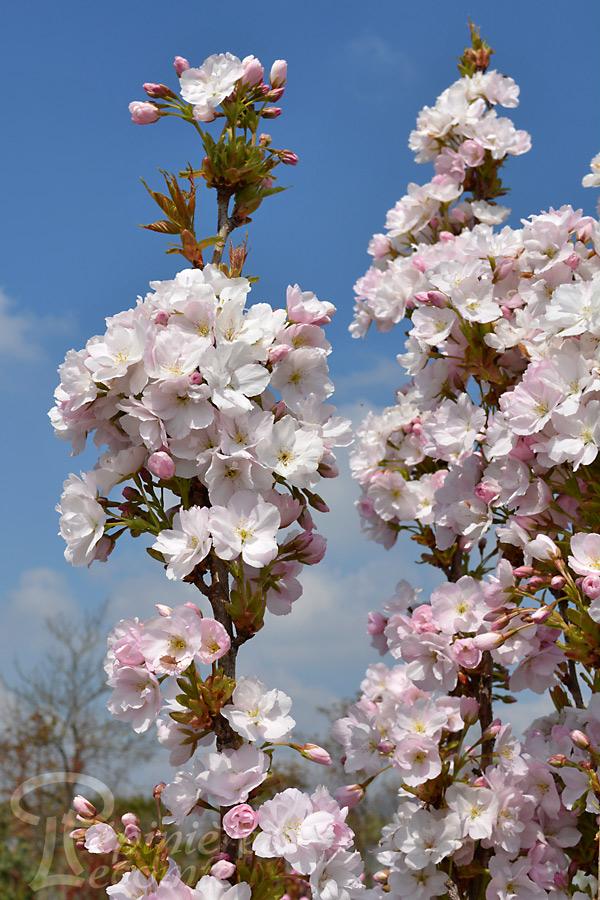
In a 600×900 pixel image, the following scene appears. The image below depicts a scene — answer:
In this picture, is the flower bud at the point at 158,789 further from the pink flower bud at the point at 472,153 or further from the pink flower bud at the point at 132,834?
the pink flower bud at the point at 472,153

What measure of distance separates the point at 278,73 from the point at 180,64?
0.92 ft

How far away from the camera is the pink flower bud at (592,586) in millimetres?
2457

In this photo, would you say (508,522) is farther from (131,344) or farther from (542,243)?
(131,344)

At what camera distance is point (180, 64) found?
2789 millimetres

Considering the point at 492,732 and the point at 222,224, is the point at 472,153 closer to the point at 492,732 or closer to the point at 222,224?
the point at 222,224

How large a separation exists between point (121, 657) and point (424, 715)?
3.99ft

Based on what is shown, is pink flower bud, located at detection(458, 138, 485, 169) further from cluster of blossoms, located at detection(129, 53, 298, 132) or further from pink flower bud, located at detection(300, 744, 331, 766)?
pink flower bud, located at detection(300, 744, 331, 766)

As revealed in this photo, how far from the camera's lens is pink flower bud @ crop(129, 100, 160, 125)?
2.75 metres

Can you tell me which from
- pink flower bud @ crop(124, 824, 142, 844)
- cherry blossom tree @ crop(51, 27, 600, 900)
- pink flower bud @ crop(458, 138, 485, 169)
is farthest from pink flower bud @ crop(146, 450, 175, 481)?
pink flower bud @ crop(458, 138, 485, 169)

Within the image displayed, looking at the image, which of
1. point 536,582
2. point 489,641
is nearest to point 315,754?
point 489,641

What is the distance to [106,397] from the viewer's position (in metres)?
2.36

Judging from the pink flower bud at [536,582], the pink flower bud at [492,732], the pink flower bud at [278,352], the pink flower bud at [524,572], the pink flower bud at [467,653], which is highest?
the pink flower bud at [278,352]

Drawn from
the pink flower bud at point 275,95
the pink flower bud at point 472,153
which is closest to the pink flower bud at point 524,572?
the pink flower bud at point 275,95

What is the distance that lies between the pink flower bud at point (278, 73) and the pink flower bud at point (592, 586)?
62.7 inches
